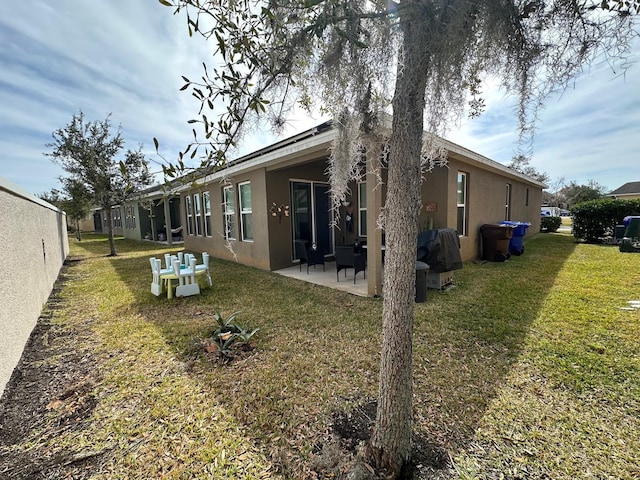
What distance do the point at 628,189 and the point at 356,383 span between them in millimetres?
54075

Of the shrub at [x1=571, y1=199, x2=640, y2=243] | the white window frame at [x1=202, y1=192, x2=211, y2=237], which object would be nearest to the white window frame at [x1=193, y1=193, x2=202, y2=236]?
the white window frame at [x1=202, y1=192, x2=211, y2=237]

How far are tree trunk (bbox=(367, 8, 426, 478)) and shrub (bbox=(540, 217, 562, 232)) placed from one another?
20684mm

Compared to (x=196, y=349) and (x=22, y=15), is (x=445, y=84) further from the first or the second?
(x=22, y=15)

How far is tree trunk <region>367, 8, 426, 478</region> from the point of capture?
1.58m

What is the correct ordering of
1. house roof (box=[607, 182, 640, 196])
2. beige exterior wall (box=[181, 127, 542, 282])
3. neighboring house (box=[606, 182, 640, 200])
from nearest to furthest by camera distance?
beige exterior wall (box=[181, 127, 542, 282]) < neighboring house (box=[606, 182, 640, 200]) < house roof (box=[607, 182, 640, 196])

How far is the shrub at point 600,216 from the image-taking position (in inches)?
432

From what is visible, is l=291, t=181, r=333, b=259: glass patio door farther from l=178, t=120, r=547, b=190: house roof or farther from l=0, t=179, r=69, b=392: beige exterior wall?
Answer: l=0, t=179, r=69, b=392: beige exterior wall

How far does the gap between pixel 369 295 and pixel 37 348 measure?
4.85 metres

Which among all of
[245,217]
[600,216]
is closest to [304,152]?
[245,217]

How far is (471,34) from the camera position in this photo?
1.48m

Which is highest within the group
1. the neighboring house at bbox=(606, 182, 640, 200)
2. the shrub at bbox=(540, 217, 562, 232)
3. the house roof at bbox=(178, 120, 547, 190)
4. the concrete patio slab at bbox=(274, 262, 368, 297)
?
the neighboring house at bbox=(606, 182, 640, 200)

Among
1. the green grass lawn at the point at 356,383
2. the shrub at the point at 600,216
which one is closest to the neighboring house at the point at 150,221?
the green grass lawn at the point at 356,383

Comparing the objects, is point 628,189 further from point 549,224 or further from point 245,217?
point 245,217

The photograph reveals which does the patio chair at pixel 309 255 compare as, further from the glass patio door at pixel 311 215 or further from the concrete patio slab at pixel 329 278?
the glass patio door at pixel 311 215
